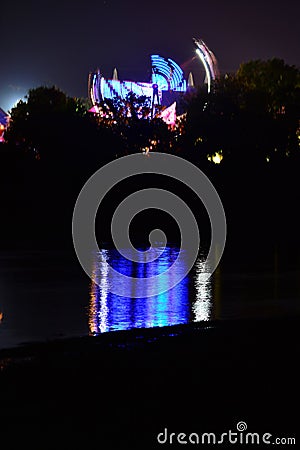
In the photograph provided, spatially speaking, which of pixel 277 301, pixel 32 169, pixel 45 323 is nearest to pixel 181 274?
pixel 277 301

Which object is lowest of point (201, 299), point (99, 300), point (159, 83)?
point (99, 300)

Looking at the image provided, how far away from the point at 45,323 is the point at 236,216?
34320 mm

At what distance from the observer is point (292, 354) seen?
1014cm

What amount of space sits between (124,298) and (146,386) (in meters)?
7.39

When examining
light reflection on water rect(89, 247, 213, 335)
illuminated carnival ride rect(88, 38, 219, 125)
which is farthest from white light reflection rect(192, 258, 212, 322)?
illuminated carnival ride rect(88, 38, 219, 125)

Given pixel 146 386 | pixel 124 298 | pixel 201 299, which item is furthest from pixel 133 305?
pixel 146 386

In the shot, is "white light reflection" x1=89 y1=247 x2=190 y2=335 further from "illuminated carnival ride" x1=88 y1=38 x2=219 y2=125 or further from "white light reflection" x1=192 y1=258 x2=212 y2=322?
"illuminated carnival ride" x1=88 y1=38 x2=219 y2=125

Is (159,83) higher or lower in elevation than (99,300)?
higher

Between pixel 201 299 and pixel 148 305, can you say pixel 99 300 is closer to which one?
pixel 148 305

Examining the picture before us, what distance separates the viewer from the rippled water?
41.8ft

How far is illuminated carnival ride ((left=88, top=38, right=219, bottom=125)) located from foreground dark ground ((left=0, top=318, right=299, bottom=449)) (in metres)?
47.5

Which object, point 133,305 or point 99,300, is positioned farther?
point 99,300

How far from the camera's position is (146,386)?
8492mm

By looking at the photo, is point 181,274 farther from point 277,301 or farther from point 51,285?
point 277,301
